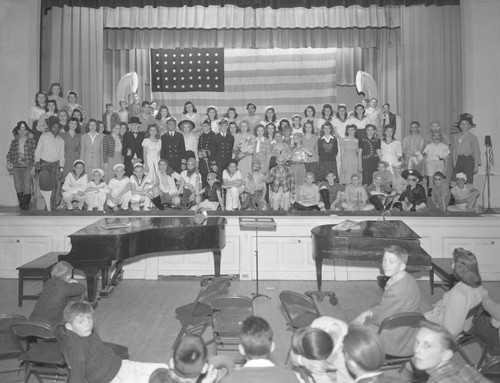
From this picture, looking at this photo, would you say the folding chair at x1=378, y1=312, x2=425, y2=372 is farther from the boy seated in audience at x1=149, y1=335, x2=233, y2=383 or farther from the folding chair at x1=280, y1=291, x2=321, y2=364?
the boy seated in audience at x1=149, y1=335, x2=233, y2=383

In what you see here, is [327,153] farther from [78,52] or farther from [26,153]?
[78,52]

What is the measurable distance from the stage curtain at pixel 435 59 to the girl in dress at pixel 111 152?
24.6ft

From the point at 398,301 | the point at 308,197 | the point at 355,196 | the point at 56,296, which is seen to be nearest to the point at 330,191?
the point at 355,196

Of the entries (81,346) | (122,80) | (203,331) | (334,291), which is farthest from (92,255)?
(122,80)

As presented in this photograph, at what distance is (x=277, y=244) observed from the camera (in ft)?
29.8

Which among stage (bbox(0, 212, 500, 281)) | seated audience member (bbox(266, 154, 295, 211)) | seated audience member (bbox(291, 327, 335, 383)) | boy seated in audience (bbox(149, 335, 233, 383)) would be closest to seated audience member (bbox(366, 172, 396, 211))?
stage (bbox(0, 212, 500, 281))

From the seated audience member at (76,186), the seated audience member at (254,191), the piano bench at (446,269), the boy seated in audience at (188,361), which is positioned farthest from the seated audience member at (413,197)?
the boy seated in audience at (188,361)

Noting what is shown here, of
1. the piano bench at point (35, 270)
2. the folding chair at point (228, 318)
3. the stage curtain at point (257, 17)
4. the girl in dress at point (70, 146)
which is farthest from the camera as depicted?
the stage curtain at point (257, 17)

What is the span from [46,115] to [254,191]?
4392 millimetres

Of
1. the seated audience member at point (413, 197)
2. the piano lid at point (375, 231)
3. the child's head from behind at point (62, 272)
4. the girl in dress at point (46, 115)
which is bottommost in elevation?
the child's head from behind at point (62, 272)

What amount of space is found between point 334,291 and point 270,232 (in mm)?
1402

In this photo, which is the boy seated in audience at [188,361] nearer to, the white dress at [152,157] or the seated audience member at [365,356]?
the seated audience member at [365,356]

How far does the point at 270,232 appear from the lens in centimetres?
908

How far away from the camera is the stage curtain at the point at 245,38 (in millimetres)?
14703
